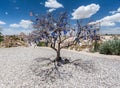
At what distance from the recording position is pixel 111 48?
11172 millimetres

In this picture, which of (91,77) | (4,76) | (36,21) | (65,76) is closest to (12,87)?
(4,76)

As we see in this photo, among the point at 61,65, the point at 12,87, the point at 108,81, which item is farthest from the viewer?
the point at 61,65

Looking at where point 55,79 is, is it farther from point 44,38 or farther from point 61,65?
point 44,38

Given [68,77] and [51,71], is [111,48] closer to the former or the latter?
[51,71]

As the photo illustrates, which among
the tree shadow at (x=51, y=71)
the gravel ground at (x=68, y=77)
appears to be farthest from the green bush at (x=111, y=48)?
the tree shadow at (x=51, y=71)

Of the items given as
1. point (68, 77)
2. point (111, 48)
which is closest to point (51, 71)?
point (68, 77)

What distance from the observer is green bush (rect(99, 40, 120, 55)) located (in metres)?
11.1

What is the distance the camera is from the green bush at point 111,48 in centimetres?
1112

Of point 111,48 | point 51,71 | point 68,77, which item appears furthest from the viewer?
point 111,48

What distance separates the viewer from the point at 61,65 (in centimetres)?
759

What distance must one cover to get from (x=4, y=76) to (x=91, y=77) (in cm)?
324

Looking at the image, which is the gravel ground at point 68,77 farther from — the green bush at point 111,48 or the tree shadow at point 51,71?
the green bush at point 111,48

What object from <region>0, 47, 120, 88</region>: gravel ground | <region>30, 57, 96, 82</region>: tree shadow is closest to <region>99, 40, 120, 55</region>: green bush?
<region>0, 47, 120, 88</region>: gravel ground

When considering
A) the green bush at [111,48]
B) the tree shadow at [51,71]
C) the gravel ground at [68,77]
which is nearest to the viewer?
the gravel ground at [68,77]
